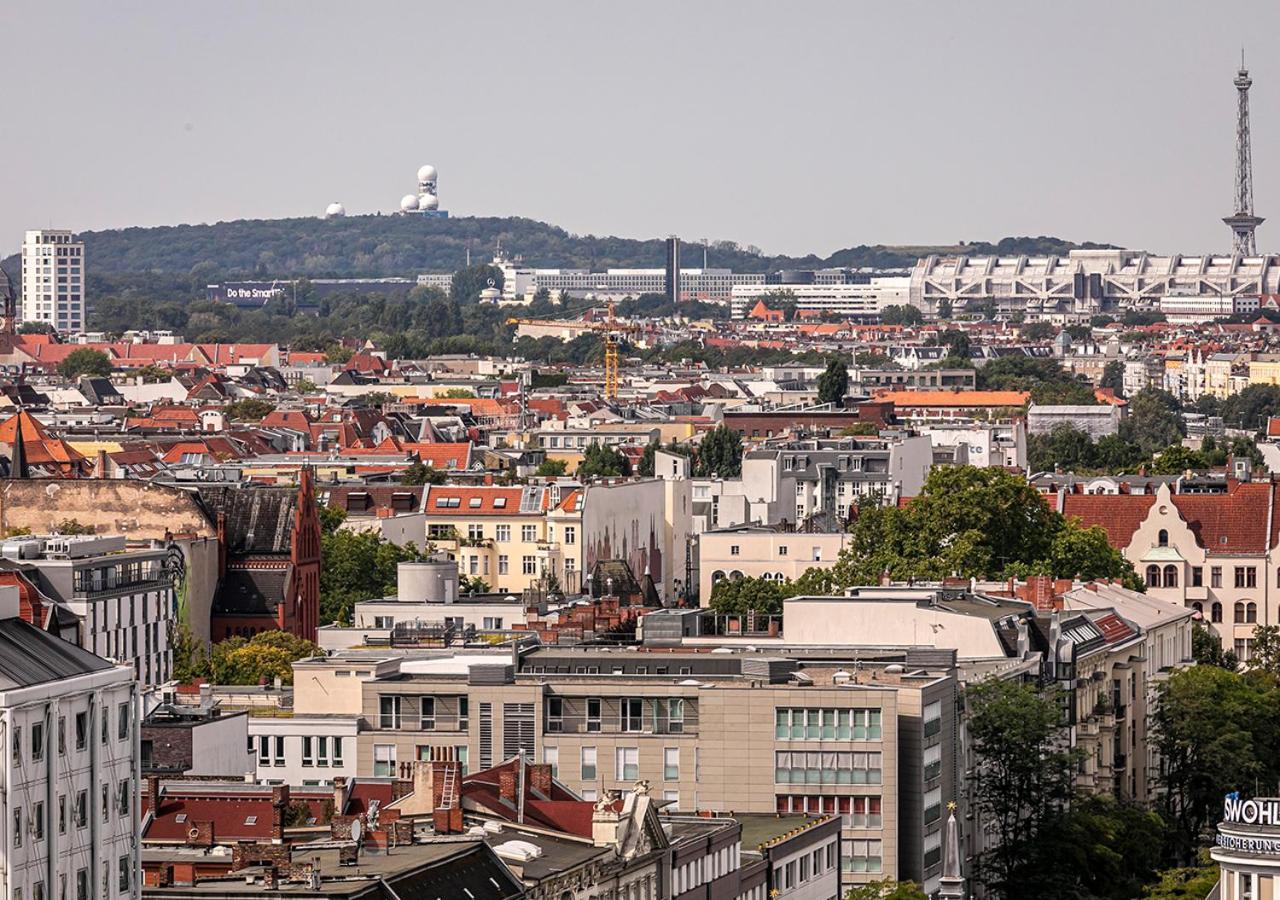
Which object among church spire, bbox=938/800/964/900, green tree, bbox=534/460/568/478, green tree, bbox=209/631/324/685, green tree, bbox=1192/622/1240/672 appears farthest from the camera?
green tree, bbox=534/460/568/478

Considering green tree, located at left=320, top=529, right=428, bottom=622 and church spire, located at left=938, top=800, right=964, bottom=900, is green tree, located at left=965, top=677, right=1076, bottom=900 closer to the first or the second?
church spire, located at left=938, top=800, right=964, bottom=900

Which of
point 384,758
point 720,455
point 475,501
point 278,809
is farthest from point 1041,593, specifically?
point 720,455

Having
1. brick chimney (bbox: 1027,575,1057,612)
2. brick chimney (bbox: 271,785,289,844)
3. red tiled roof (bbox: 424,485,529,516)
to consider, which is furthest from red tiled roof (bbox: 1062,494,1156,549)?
brick chimney (bbox: 271,785,289,844)

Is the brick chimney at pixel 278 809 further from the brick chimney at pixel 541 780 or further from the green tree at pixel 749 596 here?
the green tree at pixel 749 596

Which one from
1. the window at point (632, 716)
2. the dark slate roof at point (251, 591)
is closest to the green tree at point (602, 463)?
the dark slate roof at point (251, 591)

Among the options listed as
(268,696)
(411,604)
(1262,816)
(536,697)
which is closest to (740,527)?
(411,604)

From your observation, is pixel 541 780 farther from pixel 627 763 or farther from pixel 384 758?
pixel 384 758
